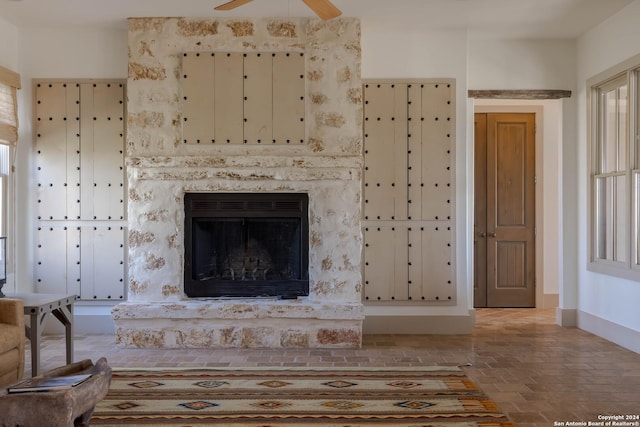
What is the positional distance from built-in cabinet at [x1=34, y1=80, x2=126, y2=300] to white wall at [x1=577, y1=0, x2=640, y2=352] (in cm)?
453

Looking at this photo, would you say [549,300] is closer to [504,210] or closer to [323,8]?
[504,210]

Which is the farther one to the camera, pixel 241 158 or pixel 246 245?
pixel 246 245

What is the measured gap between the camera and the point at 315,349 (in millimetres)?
5152

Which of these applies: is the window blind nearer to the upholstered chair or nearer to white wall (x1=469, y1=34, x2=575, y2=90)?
the upholstered chair

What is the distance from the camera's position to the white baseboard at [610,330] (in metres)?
5.04

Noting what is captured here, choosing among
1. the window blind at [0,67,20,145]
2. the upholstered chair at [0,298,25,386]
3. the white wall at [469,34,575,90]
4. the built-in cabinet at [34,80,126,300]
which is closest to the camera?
the upholstered chair at [0,298,25,386]

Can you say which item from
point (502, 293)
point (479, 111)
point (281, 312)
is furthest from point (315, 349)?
point (479, 111)

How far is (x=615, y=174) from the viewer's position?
17.9ft

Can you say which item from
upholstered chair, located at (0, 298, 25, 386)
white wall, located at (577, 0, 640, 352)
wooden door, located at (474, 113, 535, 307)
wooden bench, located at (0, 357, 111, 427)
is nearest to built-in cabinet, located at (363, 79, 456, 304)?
white wall, located at (577, 0, 640, 352)

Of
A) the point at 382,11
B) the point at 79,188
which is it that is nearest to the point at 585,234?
the point at 382,11

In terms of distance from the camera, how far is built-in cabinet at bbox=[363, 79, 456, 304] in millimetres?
5750

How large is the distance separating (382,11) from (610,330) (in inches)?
139

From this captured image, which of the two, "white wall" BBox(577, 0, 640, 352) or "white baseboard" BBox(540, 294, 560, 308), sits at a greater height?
"white wall" BBox(577, 0, 640, 352)

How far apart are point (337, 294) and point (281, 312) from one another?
548mm
